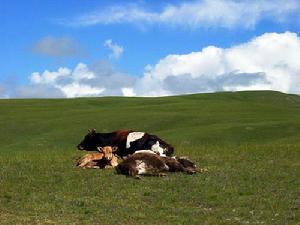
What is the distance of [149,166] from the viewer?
2172 centimetres

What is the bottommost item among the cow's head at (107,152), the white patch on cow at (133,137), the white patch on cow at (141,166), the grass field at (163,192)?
the grass field at (163,192)

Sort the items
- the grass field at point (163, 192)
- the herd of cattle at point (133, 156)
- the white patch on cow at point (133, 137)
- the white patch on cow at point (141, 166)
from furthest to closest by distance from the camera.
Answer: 1. the white patch on cow at point (133, 137)
2. the herd of cattle at point (133, 156)
3. the white patch on cow at point (141, 166)
4. the grass field at point (163, 192)

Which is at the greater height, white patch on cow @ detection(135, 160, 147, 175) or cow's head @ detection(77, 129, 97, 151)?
cow's head @ detection(77, 129, 97, 151)

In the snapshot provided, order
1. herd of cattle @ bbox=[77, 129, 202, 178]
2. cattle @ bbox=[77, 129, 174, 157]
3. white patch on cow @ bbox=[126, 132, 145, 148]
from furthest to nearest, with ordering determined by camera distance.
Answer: white patch on cow @ bbox=[126, 132, 145, 148]
cattle @ bbox=[77, 129, 174, 157]
herd of cattle @ bbox=[77, 129, 202, 178]

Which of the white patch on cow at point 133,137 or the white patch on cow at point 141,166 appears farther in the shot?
the white patch on cow at point 133,137

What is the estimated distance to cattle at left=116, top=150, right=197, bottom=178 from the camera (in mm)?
21656

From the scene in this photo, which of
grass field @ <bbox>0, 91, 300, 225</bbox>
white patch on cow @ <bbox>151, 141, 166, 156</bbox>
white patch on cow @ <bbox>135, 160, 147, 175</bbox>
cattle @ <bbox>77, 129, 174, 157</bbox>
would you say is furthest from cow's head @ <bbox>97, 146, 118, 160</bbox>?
white patch on cow @ <bbox>135, 160, 147, 175</bbox>

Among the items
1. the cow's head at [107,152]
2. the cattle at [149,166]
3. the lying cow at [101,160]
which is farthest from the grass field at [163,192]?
the cow's head at [107,152]

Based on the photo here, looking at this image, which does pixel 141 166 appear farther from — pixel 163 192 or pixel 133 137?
pixel 133 137

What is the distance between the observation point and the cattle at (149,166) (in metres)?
21.7

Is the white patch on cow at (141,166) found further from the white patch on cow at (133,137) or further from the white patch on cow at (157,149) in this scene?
the white patch on cow at (133,137)

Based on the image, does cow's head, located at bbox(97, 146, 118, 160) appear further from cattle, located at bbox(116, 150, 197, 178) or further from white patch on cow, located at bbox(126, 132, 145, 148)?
white patch on cow, located at bbox(126, 132, 145, 148)

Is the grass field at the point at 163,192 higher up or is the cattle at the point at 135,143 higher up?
the cattle at the point at 135,143

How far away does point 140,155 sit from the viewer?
71.8 ft
